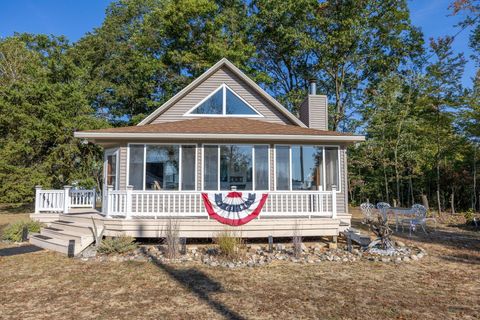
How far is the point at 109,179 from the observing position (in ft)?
38.1

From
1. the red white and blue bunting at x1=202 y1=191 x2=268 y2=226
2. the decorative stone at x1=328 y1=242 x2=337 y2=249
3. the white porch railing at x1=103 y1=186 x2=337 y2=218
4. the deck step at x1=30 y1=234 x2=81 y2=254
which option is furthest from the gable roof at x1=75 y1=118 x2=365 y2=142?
the decorative stone at x1=328 y1=242 x2=337 y2=249

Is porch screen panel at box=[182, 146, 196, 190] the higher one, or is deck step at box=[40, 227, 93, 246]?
porch screen panel at box=[182, 146, 196, 190]

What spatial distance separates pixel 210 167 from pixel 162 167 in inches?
62.4

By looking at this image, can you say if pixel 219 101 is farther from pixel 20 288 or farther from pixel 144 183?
pixel 20 288

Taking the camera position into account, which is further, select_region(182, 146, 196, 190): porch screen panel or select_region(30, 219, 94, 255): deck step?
select_region(182, 146, 196, 190): porch screen panel

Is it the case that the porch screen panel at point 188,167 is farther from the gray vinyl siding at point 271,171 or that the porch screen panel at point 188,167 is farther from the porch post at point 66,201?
the porch post at point 66,201

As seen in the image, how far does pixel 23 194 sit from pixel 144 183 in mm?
11092

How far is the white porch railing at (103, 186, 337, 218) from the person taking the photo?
877 centimetres

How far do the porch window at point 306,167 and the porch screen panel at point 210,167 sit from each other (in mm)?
2041

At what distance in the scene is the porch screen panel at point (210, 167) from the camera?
35.0ft

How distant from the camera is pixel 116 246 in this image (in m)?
7.73

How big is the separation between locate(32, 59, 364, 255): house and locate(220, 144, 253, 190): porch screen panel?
33 mm

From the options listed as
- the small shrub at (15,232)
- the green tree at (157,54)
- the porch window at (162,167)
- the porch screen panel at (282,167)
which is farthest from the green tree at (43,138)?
the porch screen panel at (282,167)

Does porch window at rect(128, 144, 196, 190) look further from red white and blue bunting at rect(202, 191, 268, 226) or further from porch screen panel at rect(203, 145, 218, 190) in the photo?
red white and blue bunting at rect(202, 191, 268, 226)
